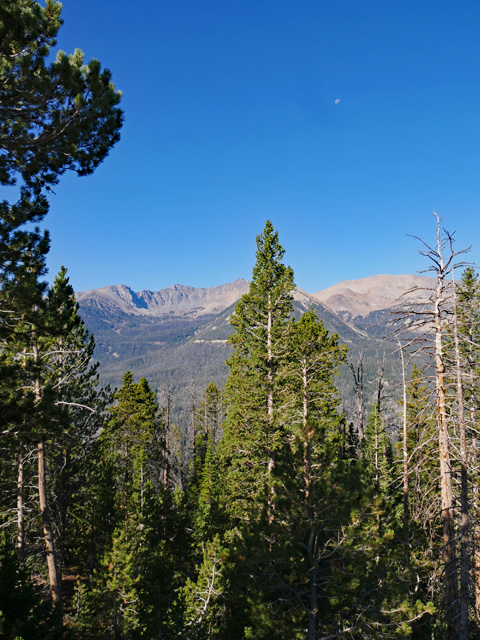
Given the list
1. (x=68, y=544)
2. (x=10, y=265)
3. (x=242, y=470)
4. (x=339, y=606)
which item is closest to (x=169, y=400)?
(x=68, y=544)

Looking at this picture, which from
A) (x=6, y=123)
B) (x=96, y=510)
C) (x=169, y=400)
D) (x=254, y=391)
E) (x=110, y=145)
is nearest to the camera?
(x=6, y=123)

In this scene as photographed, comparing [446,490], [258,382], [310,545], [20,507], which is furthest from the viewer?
[258,382]

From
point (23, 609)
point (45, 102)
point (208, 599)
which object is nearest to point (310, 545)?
point (208, 599)

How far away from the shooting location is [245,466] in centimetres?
1591

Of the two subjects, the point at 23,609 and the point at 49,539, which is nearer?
the point at 23,609

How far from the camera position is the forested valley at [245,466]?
6242 mm

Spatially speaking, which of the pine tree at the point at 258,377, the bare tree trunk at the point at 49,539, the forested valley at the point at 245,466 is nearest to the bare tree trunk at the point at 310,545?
the forested valley at the point at 245,466

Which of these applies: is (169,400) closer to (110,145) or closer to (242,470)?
(242,470)

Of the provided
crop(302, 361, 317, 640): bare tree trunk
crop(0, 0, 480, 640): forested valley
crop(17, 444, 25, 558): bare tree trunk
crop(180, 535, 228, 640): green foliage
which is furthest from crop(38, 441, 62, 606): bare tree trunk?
crop(302, 361, 317, 640): bare tree trunk

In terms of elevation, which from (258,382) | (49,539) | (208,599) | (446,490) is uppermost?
(258,382)

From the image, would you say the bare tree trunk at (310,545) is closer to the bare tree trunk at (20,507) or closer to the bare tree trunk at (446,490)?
the bare tree trunk at (446,490)

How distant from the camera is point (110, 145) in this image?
6.97 metres

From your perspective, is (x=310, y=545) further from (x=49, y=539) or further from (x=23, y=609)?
(x=49, y=539)

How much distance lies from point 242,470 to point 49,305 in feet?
38.4
